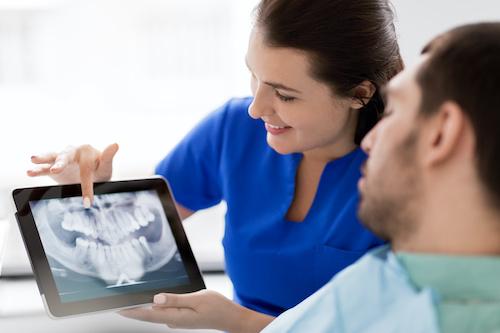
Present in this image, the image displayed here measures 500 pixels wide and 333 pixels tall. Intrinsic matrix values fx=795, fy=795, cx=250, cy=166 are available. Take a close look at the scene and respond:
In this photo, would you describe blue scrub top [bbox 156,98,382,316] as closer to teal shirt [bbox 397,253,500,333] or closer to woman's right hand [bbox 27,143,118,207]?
woman's right hand [bbox 27,143,118,207]

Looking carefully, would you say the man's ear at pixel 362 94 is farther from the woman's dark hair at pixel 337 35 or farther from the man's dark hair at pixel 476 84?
the man's dark hair at pixel 476 84

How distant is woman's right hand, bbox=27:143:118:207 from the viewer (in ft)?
4.47

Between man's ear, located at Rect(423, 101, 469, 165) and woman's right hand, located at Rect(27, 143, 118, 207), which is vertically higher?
man's ear, located at Rect(423, 101, 469, 165)

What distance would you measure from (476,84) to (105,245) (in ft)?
2.27

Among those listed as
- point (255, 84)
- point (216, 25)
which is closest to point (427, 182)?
point (255, 84)

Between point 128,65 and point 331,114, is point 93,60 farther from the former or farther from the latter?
point 331,114

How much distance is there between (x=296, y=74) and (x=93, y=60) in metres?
0.88

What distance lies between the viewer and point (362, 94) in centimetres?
140

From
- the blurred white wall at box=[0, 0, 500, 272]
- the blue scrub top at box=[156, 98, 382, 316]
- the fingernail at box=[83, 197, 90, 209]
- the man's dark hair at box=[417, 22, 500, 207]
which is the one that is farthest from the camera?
the blurred white wall at box=[0, 0, 500, 272]

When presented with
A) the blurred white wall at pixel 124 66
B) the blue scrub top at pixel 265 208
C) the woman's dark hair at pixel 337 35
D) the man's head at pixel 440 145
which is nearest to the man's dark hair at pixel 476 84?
the man's head at pixel 440 145

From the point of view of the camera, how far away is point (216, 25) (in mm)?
2100

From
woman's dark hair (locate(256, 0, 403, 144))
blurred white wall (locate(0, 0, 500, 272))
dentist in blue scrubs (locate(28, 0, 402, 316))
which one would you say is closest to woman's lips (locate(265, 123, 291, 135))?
dentist in blue scrubs (locate(28, 0, 402, 316))

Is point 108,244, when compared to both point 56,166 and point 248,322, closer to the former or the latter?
point 56,166

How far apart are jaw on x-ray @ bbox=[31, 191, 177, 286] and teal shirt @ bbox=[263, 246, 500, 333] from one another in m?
0.35
